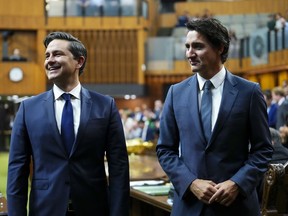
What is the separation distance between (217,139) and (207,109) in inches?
6.1

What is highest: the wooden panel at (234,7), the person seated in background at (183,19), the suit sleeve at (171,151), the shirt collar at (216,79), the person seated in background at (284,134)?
the wooden panel at (234,7)

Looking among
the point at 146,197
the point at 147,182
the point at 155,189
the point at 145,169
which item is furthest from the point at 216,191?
the point at 145,169

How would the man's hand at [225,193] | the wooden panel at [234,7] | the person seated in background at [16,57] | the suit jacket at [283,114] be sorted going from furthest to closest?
1. the wooden panel at [234,7]
2. the person seated in background at [16,57]
3. the suit jacket at [283,114]
4. the man's hand at [225,193]

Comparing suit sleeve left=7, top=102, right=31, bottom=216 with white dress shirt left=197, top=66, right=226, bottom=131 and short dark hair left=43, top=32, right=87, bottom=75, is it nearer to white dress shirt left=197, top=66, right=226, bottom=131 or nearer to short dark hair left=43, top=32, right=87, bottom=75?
short dark hair left=43, top=32, right=87, bottom=75

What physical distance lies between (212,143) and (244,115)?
21cm

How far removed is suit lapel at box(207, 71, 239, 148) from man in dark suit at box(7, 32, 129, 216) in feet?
1.77

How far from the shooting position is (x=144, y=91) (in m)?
21.8

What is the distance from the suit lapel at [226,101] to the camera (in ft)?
9.56

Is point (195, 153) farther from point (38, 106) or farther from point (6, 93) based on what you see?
point (6, 93)

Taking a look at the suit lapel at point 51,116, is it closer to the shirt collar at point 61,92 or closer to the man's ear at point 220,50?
the shirt collar at point 61,92

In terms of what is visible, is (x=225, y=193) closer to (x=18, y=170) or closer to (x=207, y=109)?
(x=207, y=109)

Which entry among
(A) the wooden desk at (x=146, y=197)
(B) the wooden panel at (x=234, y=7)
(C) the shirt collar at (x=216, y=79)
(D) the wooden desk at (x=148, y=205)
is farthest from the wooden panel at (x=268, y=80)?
(C) the shirt collar at (x=216, y=79)

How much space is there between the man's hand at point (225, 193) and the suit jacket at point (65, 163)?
52cm

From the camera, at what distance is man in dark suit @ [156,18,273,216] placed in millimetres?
2902
